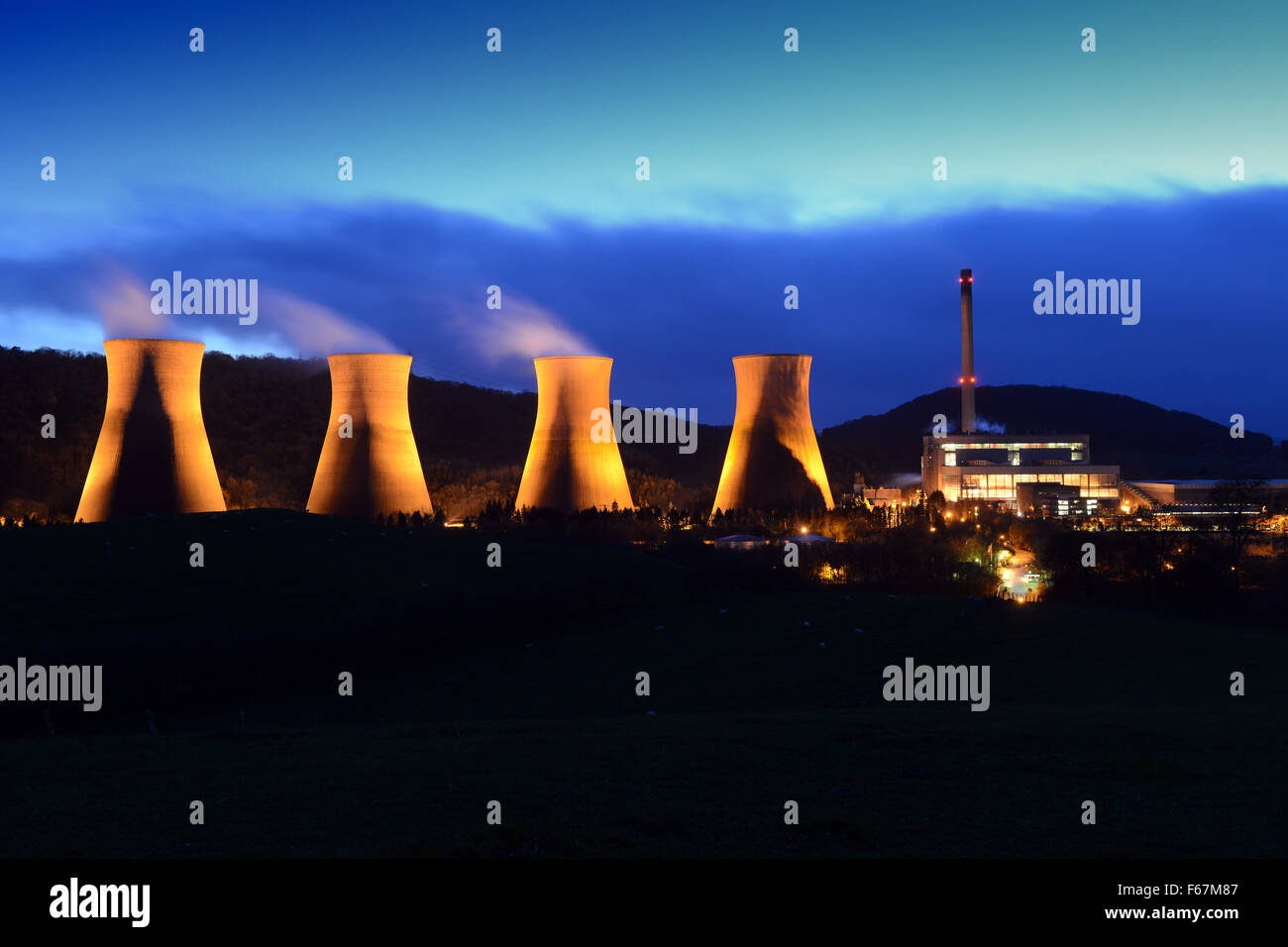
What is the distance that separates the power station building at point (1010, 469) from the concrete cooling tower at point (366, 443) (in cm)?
3187

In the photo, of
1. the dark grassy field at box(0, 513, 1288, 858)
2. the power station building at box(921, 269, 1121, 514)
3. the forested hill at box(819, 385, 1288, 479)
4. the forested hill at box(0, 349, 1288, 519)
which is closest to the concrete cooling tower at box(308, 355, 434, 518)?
the dark grassy field at box(0, 513, 1288, 858)

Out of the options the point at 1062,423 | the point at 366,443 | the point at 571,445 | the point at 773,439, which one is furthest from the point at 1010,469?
the point at 1062,423

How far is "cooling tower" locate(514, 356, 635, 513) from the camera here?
38781mm

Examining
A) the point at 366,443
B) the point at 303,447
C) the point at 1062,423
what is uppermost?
the point at 1062,423

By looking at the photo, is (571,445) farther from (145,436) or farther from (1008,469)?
(1008,469)

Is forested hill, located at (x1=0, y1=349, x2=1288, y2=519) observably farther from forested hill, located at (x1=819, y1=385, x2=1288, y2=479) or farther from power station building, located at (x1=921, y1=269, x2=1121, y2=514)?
power station building, located at (x1=921, y1=269, x2=1121, y2=514)

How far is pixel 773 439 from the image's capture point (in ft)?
136

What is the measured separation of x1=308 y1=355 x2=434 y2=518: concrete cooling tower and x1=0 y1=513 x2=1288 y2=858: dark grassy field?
5614 millimetres

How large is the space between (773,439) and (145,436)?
65.9 feet

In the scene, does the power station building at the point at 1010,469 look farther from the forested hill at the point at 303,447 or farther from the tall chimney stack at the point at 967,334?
the forested hill at the point at 303,447

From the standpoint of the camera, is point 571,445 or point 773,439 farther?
point 773,439

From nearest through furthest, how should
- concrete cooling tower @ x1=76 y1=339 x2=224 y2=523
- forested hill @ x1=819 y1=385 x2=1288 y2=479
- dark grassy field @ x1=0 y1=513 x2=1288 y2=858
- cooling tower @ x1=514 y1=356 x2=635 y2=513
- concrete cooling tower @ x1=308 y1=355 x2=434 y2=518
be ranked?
dark grassy field @ x1=0 y1=513 x2=1288 y2=858
concrete cooling tower @ x1=76 y1=339 x2=224 y2=523
cooling tower @ x1=514 y1=356 x2=635 y2=513
concrete cooling tower @ x1=308 y1=355 x2=434 y2=518
forested hill @ x1=819 y1=385 x2=1288 y2=479
